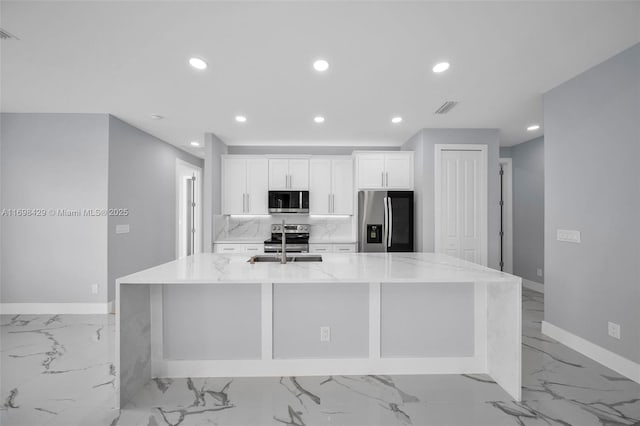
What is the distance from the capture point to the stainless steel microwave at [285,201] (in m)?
4.81

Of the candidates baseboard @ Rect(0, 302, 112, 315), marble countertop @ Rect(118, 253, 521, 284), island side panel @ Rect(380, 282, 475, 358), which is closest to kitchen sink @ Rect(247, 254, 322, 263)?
marble countertop @ Rect(118, 253, 521, 284)

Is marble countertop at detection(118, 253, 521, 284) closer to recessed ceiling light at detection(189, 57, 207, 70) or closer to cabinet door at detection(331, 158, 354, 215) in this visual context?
recessed ceiling light at detection(189, 57, 207, 70)

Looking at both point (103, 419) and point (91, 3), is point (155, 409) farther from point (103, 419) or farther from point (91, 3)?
point (91, 3)

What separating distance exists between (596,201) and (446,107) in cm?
167

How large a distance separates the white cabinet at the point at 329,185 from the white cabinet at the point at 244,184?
2.61 ft

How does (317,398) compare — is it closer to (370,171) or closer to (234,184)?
(370,171)

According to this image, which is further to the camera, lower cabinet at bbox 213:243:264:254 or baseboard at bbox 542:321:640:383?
lower cabinet at bbox 213:243:264:254

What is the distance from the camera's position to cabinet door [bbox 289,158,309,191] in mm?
4921

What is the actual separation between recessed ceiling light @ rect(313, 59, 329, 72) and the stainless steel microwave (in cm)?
254

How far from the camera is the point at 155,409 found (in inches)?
72.8

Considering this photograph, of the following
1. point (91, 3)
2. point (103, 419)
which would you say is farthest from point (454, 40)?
point (103, 419)

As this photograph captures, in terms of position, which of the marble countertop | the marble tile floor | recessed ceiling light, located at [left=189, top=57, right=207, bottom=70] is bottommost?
the marble tile floor

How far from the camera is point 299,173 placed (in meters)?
4.93

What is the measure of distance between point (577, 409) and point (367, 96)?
9.75 ft
